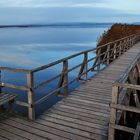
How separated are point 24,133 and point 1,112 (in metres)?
1.18

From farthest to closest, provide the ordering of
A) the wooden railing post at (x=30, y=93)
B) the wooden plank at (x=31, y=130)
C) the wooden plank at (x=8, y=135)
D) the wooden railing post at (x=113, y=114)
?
1. the wooden railing post at (x=30, y=93)
2. the wooden plank at (x=31, y=130)
3. the wooden plank at (x=8, y=135)
4. the wooden railing post at (x=113, y=114)

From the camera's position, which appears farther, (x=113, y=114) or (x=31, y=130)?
(x=31, y=130)

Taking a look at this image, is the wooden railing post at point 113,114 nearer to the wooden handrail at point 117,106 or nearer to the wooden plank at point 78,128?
the wooden handrail at point 117,106

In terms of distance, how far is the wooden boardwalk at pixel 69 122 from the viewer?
4.94 meters

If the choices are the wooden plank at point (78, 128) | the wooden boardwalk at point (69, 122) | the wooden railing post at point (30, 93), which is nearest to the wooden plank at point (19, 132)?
the wooden boardwalk at point (69, 122)

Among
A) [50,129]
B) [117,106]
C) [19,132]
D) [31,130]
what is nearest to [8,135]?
[19,132]

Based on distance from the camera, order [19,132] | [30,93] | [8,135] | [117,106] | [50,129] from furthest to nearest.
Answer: [30,93] < [50,129] < [19,132] < [8,135] < [117,106]

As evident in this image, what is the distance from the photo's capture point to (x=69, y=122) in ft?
18.1

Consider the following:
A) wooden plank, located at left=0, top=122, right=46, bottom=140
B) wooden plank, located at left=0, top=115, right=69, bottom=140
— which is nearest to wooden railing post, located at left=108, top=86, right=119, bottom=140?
wooden plank, located at left=0, top=115, right=69, bottom=140

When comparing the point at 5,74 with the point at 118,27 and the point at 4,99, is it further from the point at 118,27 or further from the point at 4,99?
the point at 118,27

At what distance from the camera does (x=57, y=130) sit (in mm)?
5137

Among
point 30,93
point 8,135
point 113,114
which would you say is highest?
point 30,93

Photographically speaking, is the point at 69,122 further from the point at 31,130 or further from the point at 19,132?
the point at 19,132

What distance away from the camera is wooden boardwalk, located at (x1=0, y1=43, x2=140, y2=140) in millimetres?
4938
